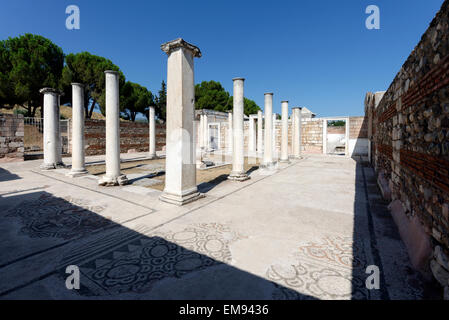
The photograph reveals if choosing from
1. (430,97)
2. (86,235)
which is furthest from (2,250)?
(430,97)

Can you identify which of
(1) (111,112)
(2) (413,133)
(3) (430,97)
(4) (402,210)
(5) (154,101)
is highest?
(5) (154,101)

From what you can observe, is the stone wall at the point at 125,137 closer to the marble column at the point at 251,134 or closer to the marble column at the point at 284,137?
the marble column at the point at 251,134

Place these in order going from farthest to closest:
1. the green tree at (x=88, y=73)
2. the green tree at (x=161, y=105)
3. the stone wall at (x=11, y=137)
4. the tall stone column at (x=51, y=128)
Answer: the green tree at (x=161, y=105) → the green tree at (x=88, y=73) → the stone wall at (x=11, y=137) → the tall stone column at (x=51, y=128)

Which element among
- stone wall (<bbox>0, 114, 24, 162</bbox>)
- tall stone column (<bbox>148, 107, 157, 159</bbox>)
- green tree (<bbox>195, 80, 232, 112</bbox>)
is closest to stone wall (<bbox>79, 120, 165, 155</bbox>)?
stone wall (<bbox>0, 114, 24, 162</bbox>)

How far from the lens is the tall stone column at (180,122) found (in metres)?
4.28

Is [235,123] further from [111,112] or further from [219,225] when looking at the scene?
[219,225]

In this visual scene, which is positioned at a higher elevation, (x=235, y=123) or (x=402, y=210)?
(x=235, y=123)

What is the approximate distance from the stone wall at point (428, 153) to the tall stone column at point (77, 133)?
26.9 ft

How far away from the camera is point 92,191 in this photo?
5320 millimetres

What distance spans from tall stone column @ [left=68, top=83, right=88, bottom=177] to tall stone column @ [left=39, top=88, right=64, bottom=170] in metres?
1.76

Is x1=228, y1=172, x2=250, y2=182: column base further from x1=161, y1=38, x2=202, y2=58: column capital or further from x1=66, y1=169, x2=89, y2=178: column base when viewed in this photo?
x1=66, y1=169, x2=89, y2=178: column base

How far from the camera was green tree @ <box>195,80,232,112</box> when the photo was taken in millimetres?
36531

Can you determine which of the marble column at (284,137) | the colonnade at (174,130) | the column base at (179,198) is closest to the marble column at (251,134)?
the marble column at (284,137)
